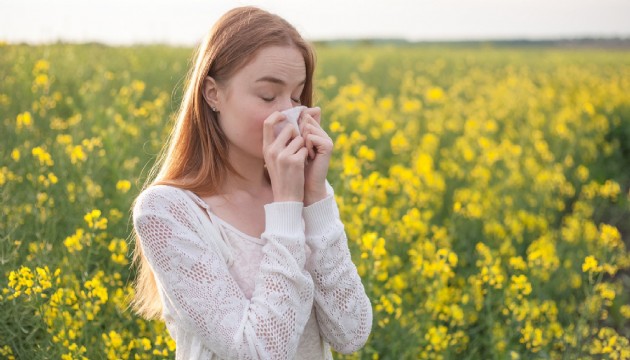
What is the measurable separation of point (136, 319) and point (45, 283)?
55 cm

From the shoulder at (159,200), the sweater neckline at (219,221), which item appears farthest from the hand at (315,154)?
the shoulder at (159,200)

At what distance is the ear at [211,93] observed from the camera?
1577 mm

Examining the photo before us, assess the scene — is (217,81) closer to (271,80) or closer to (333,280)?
(271,80)

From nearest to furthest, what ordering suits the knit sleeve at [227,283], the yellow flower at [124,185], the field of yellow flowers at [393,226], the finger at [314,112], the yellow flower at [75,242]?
1. the knit sleeve at [227,283]
2. the finger at [314,112]
3. the yellow flower at [75,242]
4. the field of yellow flowers at [393,226]
5. the yellow flower at [124,185]

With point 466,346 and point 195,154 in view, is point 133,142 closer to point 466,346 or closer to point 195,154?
point 466,346

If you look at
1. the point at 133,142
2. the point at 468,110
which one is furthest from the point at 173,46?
the point at 133,142

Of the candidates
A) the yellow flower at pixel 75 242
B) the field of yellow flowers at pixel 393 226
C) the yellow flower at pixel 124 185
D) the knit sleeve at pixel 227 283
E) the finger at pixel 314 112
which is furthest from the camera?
the yellow flower at pixel 124 185

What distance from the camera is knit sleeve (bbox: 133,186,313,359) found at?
144cm

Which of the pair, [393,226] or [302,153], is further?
[393,226]

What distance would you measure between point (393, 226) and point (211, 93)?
1.82 m

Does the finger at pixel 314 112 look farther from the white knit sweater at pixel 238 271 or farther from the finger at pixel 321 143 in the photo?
the white knit sweater at pixel 238 271

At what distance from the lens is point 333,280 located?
1560 millimetres

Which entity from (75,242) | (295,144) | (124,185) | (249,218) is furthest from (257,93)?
(124,185)

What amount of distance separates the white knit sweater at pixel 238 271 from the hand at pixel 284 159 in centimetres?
3
